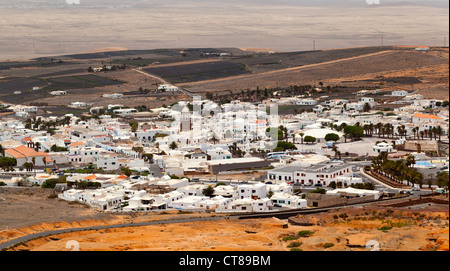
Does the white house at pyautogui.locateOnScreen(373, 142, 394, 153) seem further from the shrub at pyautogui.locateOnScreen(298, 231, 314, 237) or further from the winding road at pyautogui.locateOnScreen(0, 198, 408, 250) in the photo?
the shrub at pyautogui.locateOnScreen(298, 231, 314, 237)

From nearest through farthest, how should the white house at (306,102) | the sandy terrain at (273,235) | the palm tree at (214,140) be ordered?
the sandy terrain at (273,235)
the palm tree at (214,140)
the white house at (306,102)

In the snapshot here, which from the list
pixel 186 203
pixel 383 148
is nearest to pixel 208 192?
pixel 186 203

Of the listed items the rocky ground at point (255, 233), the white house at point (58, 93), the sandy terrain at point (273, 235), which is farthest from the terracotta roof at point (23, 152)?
the white house at point (58, 93)

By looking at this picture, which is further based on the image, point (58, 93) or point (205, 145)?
point (58, 93)

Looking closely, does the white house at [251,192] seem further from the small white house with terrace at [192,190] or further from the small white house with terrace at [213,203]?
the small white house with terrace at [192,190]

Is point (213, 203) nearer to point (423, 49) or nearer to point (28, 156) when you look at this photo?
point (28, 156)

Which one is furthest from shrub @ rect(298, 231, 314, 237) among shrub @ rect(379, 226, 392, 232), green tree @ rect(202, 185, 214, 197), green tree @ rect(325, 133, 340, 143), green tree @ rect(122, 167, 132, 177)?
green tree @ rect(325, 133, 340, 143)

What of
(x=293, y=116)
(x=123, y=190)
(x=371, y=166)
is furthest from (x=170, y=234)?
(x=293, y=116)
